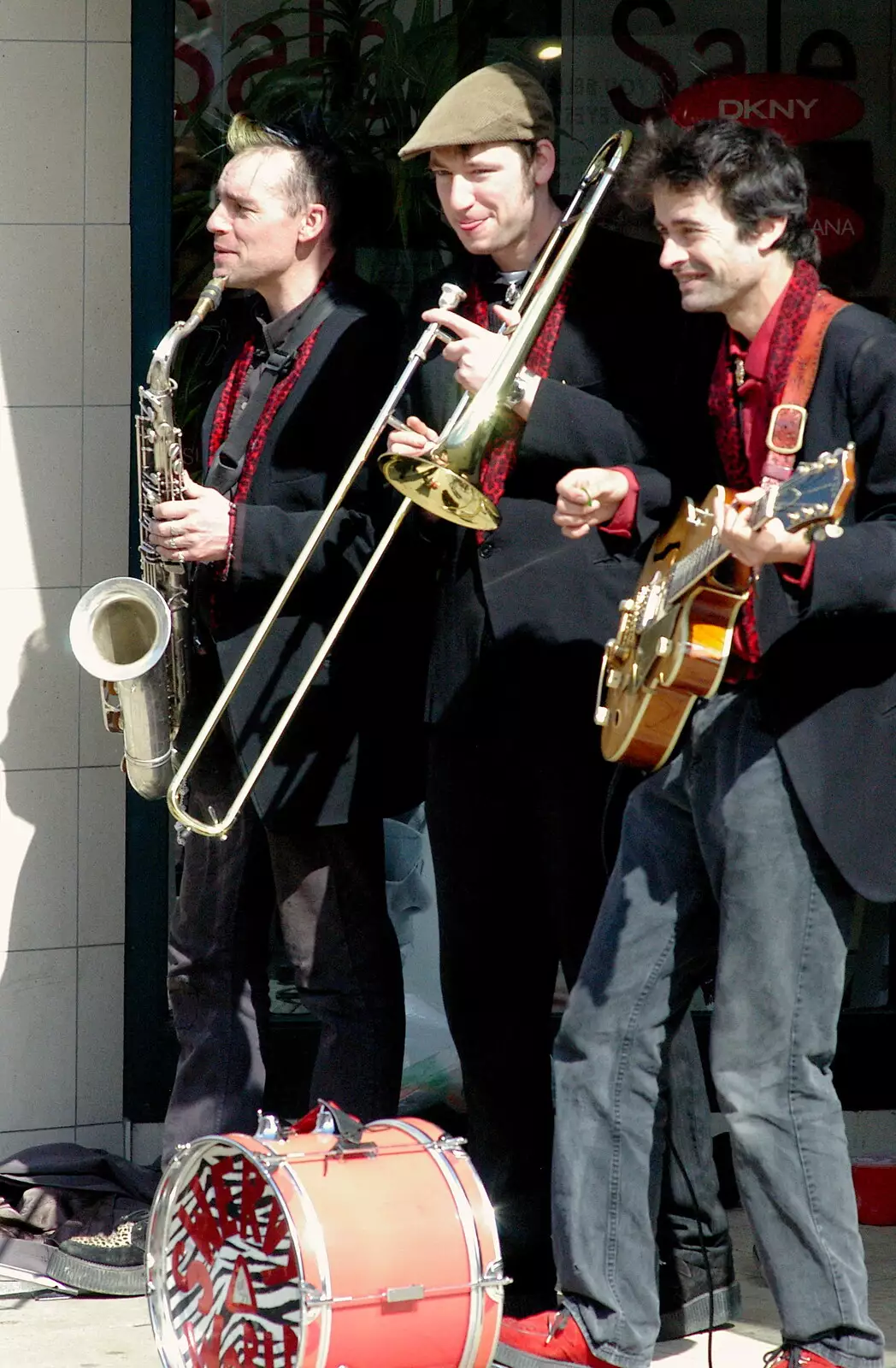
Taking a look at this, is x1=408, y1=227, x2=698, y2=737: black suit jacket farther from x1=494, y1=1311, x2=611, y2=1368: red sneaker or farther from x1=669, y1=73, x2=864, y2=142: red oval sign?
x1=669, y1=73, x2=864, y2=142: red oval sign

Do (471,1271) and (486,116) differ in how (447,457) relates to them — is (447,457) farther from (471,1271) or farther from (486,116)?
(471,1271)

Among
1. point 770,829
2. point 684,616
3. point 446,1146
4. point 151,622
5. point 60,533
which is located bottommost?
point 446,1146

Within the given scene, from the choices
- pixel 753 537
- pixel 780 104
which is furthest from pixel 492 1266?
pixel 780 104

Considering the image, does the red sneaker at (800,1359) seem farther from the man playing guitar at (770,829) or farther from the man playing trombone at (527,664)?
the man playing trombone at (527,664)

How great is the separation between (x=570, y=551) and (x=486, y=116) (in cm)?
78

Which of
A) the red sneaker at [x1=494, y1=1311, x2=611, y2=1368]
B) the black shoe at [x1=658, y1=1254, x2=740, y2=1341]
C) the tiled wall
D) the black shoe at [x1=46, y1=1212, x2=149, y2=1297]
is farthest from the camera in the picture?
the tiled wall

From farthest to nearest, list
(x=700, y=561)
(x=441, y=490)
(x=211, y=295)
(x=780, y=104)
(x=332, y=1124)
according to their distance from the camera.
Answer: (x=780, y=104) → (x=211, y=295) → (x=441, y=490) → (x=332, y=1124) → (x=700, y=561)

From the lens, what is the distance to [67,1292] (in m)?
3.74

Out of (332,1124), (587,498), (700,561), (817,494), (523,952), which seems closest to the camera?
(817,494)

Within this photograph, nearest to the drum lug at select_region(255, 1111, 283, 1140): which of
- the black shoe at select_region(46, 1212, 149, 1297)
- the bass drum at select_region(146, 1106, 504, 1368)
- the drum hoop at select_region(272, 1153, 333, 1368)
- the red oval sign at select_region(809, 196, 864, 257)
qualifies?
the bass drum at select_region(146, 1106, 504, 1368)

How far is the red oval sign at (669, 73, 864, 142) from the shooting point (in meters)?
4.46

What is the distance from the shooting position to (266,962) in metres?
3.93

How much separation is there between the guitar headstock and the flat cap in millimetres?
1079

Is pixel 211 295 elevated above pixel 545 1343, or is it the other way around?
pixel 211 295
